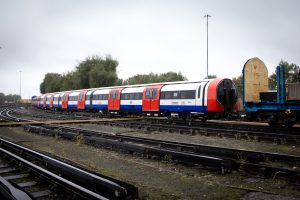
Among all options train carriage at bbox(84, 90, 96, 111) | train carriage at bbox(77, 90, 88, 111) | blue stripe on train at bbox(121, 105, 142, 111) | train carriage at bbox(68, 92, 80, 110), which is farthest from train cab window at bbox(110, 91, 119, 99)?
train carriage at bbox(68, 92, 80, 110)

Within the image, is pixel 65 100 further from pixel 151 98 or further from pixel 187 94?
pixel 187 94

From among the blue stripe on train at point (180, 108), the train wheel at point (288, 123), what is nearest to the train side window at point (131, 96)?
the blue stripe on train at point (180, 108)

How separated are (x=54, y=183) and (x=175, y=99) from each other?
15.7m

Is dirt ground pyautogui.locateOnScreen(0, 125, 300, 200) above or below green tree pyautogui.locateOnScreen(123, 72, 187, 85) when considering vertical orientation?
below

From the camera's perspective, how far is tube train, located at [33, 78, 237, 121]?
19.2 m

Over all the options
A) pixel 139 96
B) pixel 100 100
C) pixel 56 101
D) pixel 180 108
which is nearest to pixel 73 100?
pixel 56 101

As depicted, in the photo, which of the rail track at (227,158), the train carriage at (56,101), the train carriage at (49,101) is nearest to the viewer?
the rail track at (227,158)

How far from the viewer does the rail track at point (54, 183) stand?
514 centimetres

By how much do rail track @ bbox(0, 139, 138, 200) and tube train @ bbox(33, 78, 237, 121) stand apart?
12.9 metres

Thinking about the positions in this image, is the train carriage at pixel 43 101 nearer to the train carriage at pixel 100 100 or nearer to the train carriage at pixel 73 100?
the train carriage at pixel 73 100

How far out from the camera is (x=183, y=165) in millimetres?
8266

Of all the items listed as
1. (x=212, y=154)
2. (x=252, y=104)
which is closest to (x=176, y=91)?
(x=252, y=104)

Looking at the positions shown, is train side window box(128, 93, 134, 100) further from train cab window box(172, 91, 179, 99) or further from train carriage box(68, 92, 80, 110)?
train carriage box(68, 92, 80, 110)

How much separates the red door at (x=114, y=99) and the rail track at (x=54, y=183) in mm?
18922
